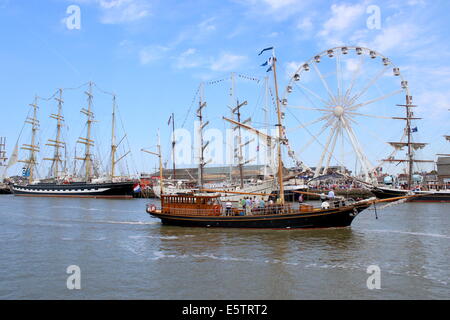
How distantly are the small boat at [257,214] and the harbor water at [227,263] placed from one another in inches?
29.3

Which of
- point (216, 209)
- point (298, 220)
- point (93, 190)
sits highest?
Answer: point (93, 190)

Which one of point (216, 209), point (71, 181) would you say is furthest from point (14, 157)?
point (216, 209)

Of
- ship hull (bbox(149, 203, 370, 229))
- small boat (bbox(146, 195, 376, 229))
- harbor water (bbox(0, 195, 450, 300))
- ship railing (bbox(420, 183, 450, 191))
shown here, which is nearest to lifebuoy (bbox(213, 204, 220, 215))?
small boat (bbox(146, 195, 376, 229))

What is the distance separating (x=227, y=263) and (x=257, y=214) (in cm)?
1162

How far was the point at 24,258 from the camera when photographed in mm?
19859

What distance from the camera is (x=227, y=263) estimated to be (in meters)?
18.3

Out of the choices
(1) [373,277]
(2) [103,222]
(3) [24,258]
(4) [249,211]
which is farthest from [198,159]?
(1) [373,277]

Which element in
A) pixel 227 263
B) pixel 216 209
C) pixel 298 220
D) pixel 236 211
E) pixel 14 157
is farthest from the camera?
pixel 14 157

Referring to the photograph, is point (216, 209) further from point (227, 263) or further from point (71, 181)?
point (71, 181)

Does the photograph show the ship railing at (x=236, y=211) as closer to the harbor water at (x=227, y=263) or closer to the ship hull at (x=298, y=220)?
the ship hull at (x=298, y=220)

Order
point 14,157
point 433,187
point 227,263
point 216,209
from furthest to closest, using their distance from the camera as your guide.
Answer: point 14,157 < point 433,187 < point 216,209 < point 227,263
